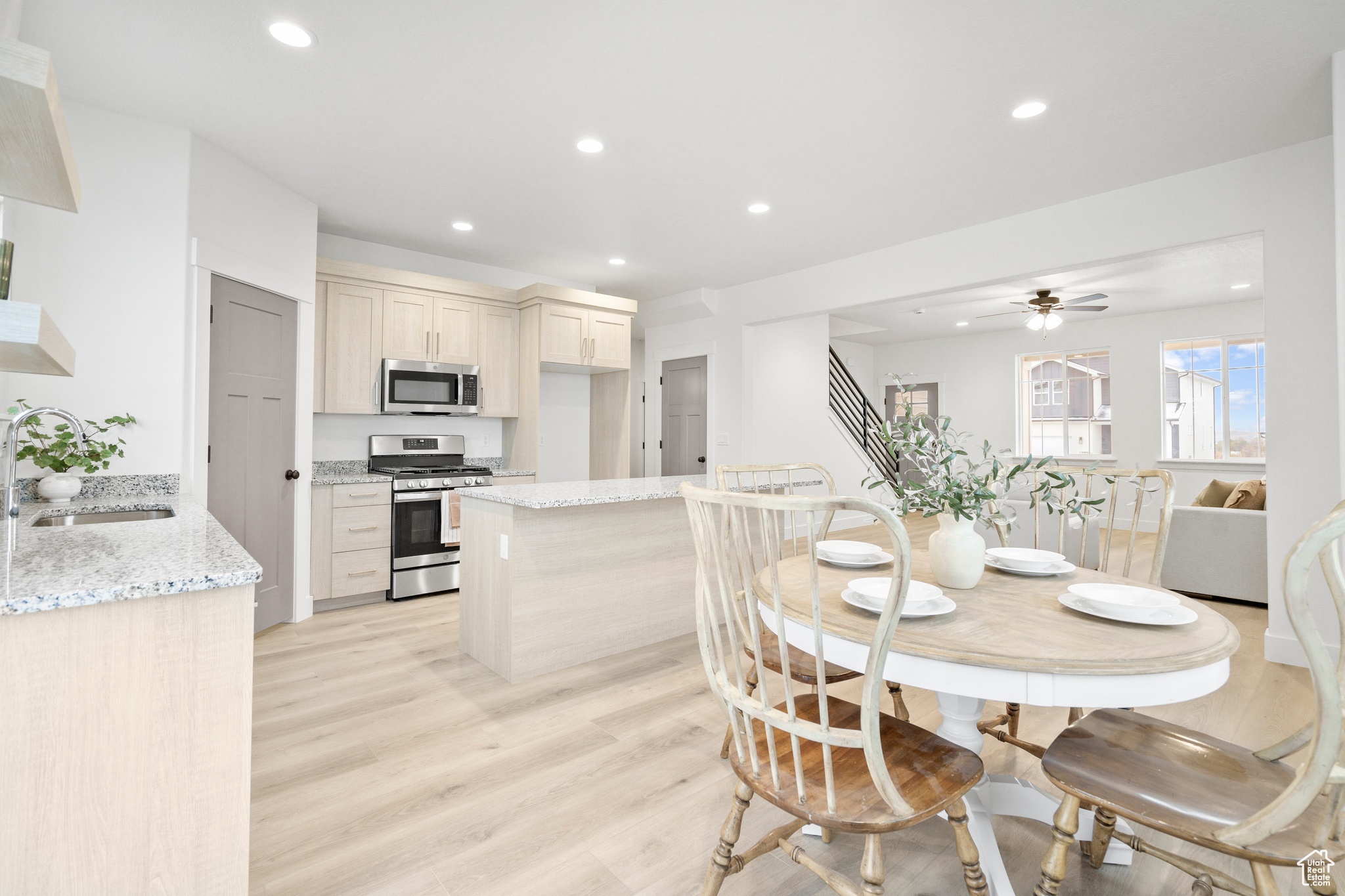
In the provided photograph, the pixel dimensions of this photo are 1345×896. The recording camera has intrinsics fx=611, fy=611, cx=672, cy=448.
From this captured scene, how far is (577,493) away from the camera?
292 centimetres

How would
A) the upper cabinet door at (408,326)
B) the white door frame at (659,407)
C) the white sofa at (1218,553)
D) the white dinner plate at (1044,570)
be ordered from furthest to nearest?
the white door frame at (659,407) → the upper cabinet door at (408,326) → the white sofa at (1218,553) → the white dinner plate at (1044,570)

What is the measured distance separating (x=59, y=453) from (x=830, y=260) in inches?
193

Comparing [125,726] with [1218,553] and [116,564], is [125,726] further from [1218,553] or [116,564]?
[1218,553]

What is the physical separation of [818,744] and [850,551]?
626mm

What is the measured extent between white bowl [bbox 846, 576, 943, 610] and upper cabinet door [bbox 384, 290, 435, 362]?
3.93m

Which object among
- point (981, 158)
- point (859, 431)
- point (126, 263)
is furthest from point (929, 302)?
point (126, 263)

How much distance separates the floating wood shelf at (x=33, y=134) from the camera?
89 cm

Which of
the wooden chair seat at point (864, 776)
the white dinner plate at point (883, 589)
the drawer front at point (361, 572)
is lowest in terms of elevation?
the drawer front at point (361, 572)

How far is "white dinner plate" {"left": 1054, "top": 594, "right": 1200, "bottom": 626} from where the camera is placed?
4.04ft

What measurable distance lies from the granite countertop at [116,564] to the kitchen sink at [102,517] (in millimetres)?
557

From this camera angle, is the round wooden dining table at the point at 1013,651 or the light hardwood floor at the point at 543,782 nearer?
the round wooden dining table at the point at 1013,651

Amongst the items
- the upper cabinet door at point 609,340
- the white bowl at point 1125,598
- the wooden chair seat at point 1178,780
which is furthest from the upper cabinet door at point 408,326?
the wooden chair seat at point 1178,780

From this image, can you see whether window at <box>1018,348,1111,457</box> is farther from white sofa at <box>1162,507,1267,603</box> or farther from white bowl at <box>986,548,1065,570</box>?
white bowl at <box>986,548,1065,570</box>

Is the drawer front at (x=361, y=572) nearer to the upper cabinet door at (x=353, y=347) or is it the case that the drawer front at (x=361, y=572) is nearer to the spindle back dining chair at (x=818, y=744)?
the upper cabinet door at (x=353, y=347)
